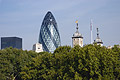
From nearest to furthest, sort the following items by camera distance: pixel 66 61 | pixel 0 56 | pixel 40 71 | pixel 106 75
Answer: pixel 106 75 < pixel 66 61 < pixel 40 71 < pixel 0 56

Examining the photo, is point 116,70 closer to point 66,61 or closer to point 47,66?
point 66,61

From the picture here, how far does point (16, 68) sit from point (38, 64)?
42.9ft

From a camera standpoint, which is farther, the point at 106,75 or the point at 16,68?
the point at 16,68

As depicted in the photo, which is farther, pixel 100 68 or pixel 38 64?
pixel 38 64

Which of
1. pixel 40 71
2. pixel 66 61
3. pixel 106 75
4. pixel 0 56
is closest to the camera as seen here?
pixel 106 75

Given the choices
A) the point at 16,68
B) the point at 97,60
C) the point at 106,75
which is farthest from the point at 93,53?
the point at 16,68

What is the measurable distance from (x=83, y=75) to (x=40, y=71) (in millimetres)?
14196

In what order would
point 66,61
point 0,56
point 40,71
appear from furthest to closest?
point 0,56 → point 40,71 → point 66,61

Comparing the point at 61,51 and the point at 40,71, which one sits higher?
the point at 61,51

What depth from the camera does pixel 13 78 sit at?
64875 mm

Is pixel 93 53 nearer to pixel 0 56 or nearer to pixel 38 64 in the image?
pixel 38 64

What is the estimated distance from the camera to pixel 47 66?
51.8 meters

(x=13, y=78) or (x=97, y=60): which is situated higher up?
(x=97, y=60)

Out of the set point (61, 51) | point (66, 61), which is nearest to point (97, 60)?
point (66, 61)
